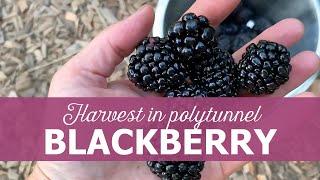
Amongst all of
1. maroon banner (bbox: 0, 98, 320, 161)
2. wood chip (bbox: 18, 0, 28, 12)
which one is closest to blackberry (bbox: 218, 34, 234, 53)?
maroon banner (bbox: 0, 98, 320, 161)

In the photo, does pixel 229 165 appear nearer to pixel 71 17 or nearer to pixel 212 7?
pixel 212 7

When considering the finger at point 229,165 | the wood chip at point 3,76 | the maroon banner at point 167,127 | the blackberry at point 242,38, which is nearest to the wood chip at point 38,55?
the wood chip at point 3,76

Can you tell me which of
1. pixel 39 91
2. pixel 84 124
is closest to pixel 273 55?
pixel 84 124

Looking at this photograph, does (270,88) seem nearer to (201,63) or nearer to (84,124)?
(201,63)

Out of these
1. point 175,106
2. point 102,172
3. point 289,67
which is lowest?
point 102,172

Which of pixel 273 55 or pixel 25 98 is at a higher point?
pixel 273 55

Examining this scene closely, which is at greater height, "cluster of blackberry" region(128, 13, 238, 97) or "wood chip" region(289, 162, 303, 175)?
"cluster of blackberry" region(128, 13, 238, 97)

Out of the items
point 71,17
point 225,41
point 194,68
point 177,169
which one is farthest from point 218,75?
point 71,17

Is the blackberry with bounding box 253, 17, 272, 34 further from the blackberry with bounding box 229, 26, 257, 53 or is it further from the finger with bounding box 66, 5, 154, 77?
the finger with bounding box 66, 5, 154, 77
